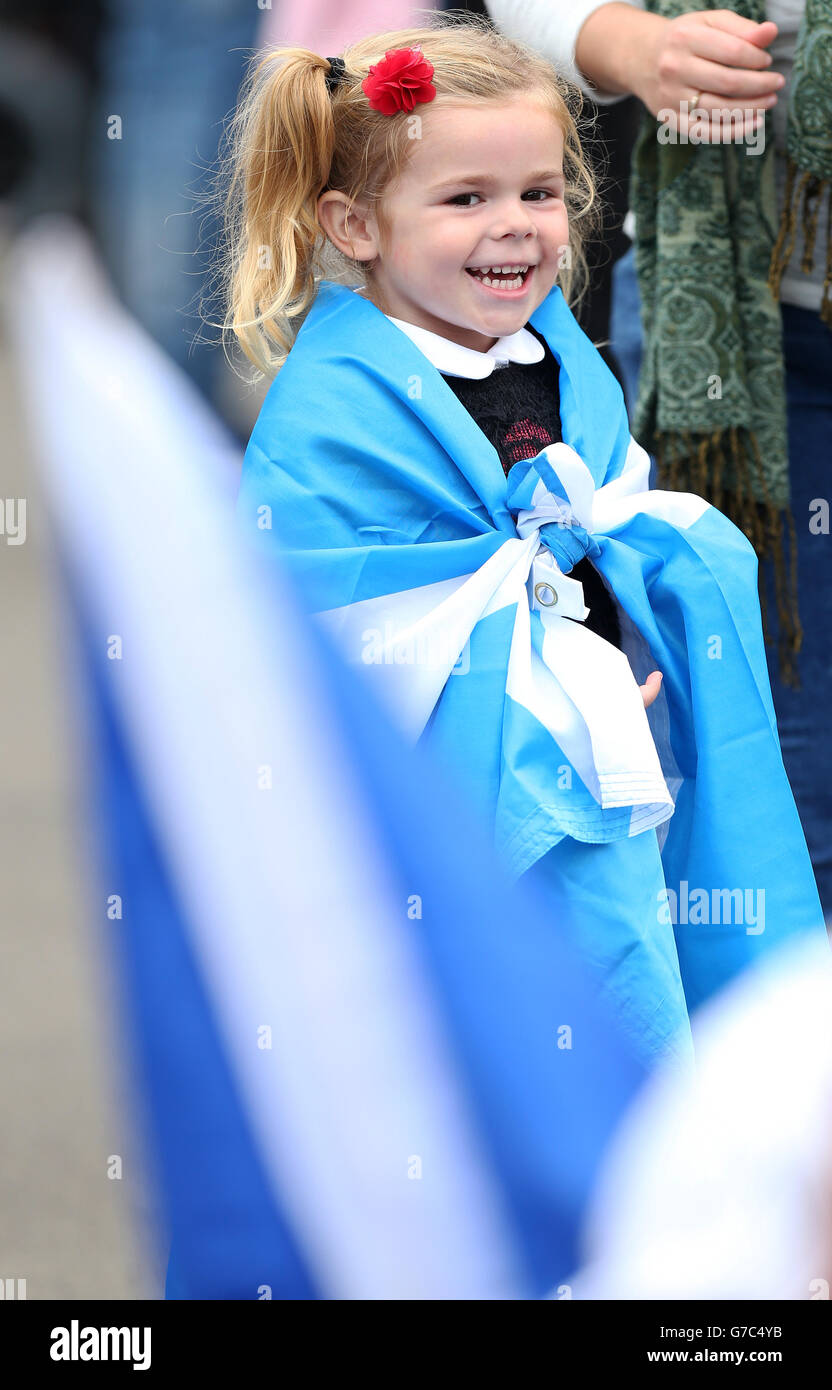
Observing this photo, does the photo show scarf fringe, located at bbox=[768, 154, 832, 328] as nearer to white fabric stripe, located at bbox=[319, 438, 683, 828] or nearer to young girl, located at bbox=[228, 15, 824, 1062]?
young girl, located at bbox=[228, 15, 824, 1062]

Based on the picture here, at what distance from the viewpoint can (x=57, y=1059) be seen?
2234mm

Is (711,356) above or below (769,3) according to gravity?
below

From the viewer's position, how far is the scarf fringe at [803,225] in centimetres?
166

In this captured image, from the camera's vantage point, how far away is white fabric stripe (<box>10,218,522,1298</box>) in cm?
130

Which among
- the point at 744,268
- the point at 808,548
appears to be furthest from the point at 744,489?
the point at 744,268

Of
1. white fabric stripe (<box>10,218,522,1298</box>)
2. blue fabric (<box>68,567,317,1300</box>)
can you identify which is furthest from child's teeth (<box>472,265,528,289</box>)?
blue fabric (<box>68,567,317,1300</box>)

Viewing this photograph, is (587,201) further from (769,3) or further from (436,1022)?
(436,1022)

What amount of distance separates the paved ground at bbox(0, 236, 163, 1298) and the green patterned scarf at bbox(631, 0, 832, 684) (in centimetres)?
81

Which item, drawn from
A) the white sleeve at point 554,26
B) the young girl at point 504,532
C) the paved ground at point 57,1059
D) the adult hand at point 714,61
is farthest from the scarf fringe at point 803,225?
the paved ground at point 57,1059

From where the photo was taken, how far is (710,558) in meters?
1.38

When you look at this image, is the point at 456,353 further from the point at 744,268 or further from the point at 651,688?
the point at 744,268

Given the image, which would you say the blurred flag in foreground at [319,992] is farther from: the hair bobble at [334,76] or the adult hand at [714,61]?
the adult hand at [714,61]

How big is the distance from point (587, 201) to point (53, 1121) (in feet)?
4.78
